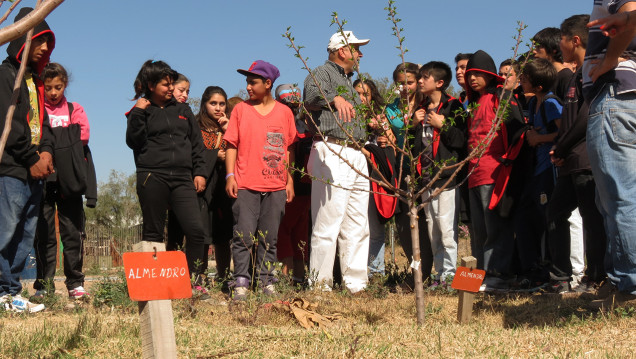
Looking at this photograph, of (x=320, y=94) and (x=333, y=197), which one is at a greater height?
(x=320, y=94)

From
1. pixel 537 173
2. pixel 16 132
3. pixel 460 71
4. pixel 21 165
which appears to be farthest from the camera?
pixel 460 71

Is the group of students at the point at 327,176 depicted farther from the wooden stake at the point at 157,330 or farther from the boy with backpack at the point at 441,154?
the wooden stake at the point at 157,330

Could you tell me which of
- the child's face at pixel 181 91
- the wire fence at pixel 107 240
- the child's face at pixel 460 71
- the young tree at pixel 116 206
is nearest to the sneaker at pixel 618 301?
the child's face at pixel 460 71

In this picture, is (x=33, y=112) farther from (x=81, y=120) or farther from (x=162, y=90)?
(x=162, y=90)

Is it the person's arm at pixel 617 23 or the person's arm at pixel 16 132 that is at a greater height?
the person's arm at pixel 617 23

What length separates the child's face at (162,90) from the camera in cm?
635

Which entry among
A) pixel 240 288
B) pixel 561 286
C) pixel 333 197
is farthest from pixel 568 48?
pixel 240 288

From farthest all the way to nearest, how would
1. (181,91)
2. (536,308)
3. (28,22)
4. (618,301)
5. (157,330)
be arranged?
(181,91)
(536,308)
(618,301)
(157,330)
(28,22)

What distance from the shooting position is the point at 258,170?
20.4 feet

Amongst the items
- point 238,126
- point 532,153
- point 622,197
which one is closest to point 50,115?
point 238,126

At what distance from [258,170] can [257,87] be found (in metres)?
0.85

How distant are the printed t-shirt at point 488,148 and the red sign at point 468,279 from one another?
1.84m

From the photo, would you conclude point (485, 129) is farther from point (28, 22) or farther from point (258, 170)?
point (28, 22)

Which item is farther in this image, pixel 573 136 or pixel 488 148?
pixel 488 148
